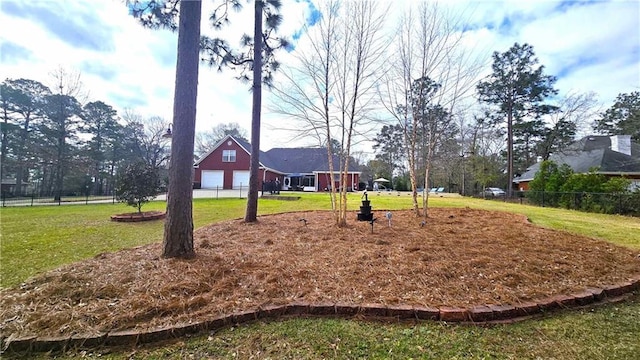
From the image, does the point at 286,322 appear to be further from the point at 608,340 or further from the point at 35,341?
the point at 608,340

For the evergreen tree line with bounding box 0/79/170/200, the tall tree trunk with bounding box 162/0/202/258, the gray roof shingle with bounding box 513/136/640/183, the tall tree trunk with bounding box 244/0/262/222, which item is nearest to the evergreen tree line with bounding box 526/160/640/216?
the gray roof shingle with bounding box 513/136/640/183

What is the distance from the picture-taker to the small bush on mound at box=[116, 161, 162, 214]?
335 inches

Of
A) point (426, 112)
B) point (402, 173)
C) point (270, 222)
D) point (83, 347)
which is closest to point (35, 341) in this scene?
point (83, 347)

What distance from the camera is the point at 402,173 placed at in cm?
3650

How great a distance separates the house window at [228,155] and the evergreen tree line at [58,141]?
9154mm

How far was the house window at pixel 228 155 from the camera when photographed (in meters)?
25.2

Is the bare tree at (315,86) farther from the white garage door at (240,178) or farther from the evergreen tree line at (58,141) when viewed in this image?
the white garage door at (240,178)

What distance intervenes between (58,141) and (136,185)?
1818 cm

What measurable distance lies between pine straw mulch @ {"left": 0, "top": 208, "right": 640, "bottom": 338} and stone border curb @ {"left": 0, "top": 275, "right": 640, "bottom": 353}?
0.09m

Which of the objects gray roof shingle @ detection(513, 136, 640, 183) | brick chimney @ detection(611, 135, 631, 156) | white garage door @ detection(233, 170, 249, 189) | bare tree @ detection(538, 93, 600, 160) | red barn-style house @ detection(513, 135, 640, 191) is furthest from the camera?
white garage door @ detection(233, 170, 249, 189)

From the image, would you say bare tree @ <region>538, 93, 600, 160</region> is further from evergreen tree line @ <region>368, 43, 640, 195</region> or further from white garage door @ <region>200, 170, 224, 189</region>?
white garage door @ <region>200, 170, 224, 189</region>

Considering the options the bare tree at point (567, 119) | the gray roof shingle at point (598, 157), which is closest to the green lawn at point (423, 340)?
the gray roof shingle at point (598, 157)

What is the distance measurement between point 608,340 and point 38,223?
38.2ft

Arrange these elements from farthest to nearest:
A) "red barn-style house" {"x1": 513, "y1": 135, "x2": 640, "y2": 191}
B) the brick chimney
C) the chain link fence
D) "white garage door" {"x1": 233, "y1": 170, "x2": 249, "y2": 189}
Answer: "white garage door" {"x1": 233, "y1": 170, "x2": 249, "y2": 189} < the brick chimney < "red barn-style house" {"x1": 513, "y1": 135, "x2": 640, "y2": 191} < the chain link fence
